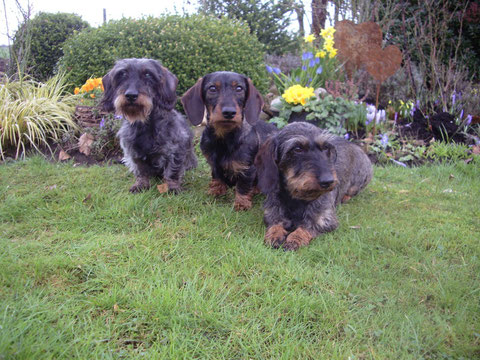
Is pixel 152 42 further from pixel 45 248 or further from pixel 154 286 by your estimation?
pixel 154 286

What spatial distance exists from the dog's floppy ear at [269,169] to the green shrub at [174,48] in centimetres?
331

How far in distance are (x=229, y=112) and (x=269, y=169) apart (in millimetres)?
722

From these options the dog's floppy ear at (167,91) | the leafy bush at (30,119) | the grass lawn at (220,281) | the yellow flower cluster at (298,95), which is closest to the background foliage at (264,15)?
the yellow flower cluster at (298,95)

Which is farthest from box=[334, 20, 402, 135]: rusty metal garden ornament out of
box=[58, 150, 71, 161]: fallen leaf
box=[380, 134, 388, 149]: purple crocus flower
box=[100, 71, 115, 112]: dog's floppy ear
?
box=[58, 150, 71, 161]: fallen leaf

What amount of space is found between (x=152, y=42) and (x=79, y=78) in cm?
168

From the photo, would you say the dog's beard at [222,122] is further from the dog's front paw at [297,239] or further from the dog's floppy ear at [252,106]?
the dog's front paw at [297,239]

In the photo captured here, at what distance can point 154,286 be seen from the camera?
2529mm

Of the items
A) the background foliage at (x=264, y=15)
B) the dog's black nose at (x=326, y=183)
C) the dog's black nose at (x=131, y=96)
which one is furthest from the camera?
the background foliage at (x=264, y=15)

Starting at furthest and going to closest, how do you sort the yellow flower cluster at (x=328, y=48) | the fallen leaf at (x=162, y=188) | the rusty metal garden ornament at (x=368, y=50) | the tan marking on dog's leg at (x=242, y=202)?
1. the yellow flower cluster at (x=328, y=48)
2. the rusty metal garden ornament at (x=368, y=50)
3. the fallen leaf at (x=162, y=188)
4. the tan marking on dog's leg at (x=242, y=202)

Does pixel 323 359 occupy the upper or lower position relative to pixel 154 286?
lower

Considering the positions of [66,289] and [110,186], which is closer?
[66,289]

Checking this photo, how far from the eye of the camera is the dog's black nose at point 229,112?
3476 mm

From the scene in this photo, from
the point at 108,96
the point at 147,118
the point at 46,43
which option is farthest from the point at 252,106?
the point at 46,43

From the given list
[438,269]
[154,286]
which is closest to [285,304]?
[154,286]
